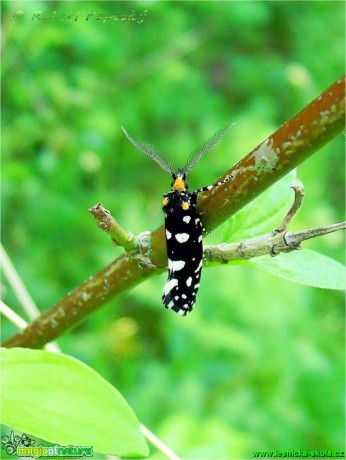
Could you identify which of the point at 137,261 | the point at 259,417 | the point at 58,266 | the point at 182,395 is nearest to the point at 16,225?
the point at 58,266

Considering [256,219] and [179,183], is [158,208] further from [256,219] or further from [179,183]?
[256,219]

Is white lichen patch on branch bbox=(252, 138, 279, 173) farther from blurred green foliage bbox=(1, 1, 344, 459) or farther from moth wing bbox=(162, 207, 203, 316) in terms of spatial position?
blurred green foliage bbox=(1, 1, 344, 459)

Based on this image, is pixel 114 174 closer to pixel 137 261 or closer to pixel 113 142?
pixel 113 142

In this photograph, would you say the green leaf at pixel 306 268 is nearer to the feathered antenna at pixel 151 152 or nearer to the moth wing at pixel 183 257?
the moth wing at pixel 183 257

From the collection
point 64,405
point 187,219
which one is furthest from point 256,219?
point 64,405

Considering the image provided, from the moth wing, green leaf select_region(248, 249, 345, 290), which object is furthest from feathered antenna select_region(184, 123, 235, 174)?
green leaf select_region(248, 249, 345, 290)

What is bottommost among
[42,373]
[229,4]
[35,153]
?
[42,373]
